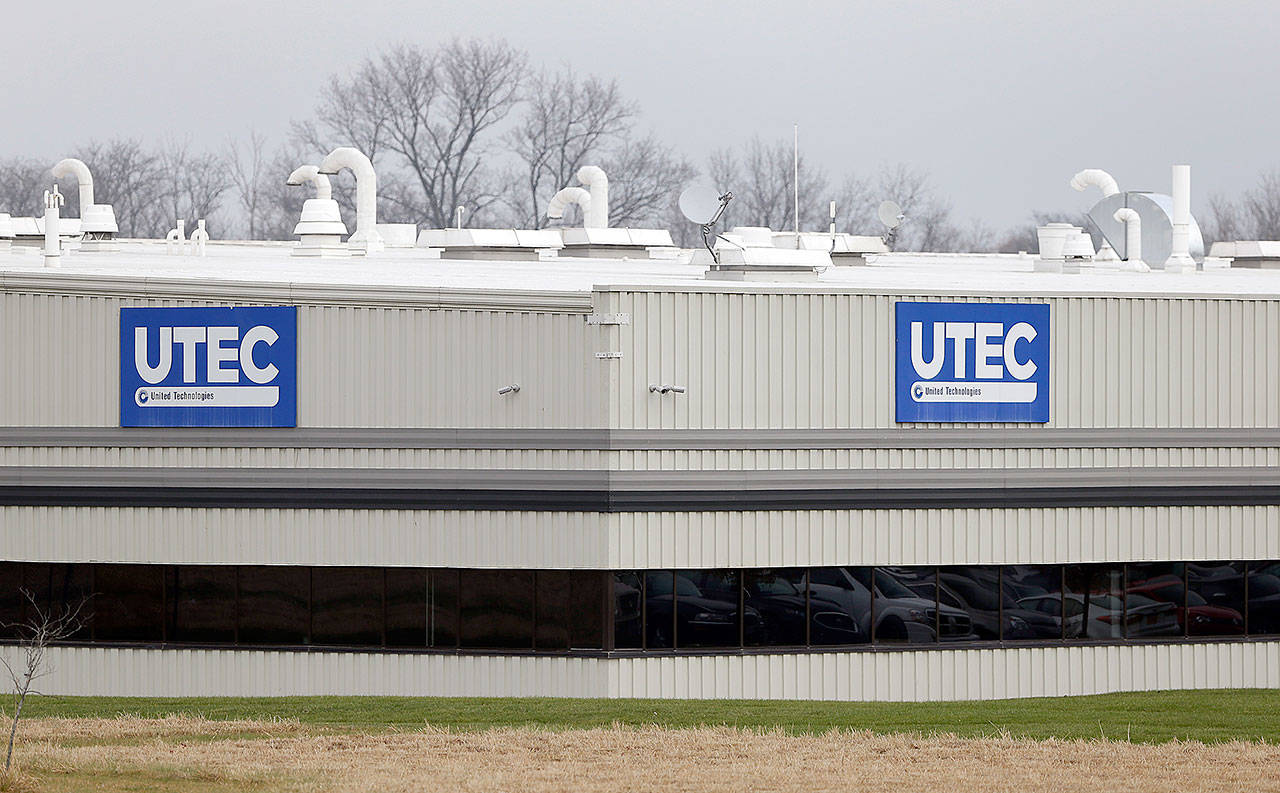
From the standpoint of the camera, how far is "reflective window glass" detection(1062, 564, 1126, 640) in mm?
25641

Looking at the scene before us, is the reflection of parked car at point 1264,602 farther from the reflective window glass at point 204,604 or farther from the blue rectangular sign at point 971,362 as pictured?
the reflective window glass at point 204,604

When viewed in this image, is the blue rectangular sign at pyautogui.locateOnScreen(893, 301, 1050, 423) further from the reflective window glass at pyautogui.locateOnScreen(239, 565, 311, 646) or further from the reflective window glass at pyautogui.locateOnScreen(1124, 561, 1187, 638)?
the reflective window glass at pyautogui.locateOnScreen(239, 565, 311, 646)

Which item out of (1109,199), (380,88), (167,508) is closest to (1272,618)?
(1109,199)

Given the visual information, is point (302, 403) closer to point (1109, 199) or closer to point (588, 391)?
point (588, 391)

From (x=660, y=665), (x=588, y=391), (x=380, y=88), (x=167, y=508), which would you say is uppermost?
(x=380, y=88)

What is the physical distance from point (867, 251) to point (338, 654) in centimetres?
1523

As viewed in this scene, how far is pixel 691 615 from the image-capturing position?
24.5 m

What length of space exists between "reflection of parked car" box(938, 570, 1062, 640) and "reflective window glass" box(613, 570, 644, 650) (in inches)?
166

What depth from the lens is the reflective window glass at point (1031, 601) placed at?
2544cm

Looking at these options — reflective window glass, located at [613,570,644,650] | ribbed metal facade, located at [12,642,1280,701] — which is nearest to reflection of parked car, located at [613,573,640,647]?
reflective window glass, located at [613,570,644,650]

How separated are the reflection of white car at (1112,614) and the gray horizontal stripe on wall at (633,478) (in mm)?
1614

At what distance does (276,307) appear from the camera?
24750 millimetres

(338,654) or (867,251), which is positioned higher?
(867,251)

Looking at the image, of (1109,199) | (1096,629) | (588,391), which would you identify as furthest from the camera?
(1109,199)
